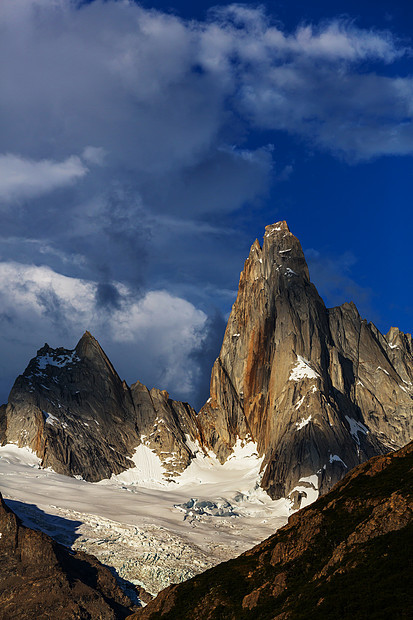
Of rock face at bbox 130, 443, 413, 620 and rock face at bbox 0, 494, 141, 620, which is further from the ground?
rock face at bbox 130, 443, 413, 620

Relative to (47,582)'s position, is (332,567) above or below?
above

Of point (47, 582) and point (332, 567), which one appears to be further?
point (47, 582)

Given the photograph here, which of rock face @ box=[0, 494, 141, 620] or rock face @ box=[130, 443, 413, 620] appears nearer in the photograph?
rock face @ box=[130, 443, 413, 620]

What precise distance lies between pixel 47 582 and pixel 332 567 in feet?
282

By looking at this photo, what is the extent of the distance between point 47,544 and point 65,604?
69.7ft

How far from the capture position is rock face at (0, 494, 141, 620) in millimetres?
129875

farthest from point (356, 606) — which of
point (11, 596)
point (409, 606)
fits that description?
point (11, 596)

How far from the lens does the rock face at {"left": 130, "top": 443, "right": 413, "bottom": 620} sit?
57250mm

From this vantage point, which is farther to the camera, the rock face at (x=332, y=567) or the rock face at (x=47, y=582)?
the rock face at (x=47, y=582)

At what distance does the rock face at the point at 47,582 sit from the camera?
130m

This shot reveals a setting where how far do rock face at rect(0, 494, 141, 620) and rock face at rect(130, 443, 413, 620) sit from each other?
4837 centimetres

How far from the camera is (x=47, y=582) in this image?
136 meters

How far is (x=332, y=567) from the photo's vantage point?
6656 cm

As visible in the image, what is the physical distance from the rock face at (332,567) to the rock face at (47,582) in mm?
48367
